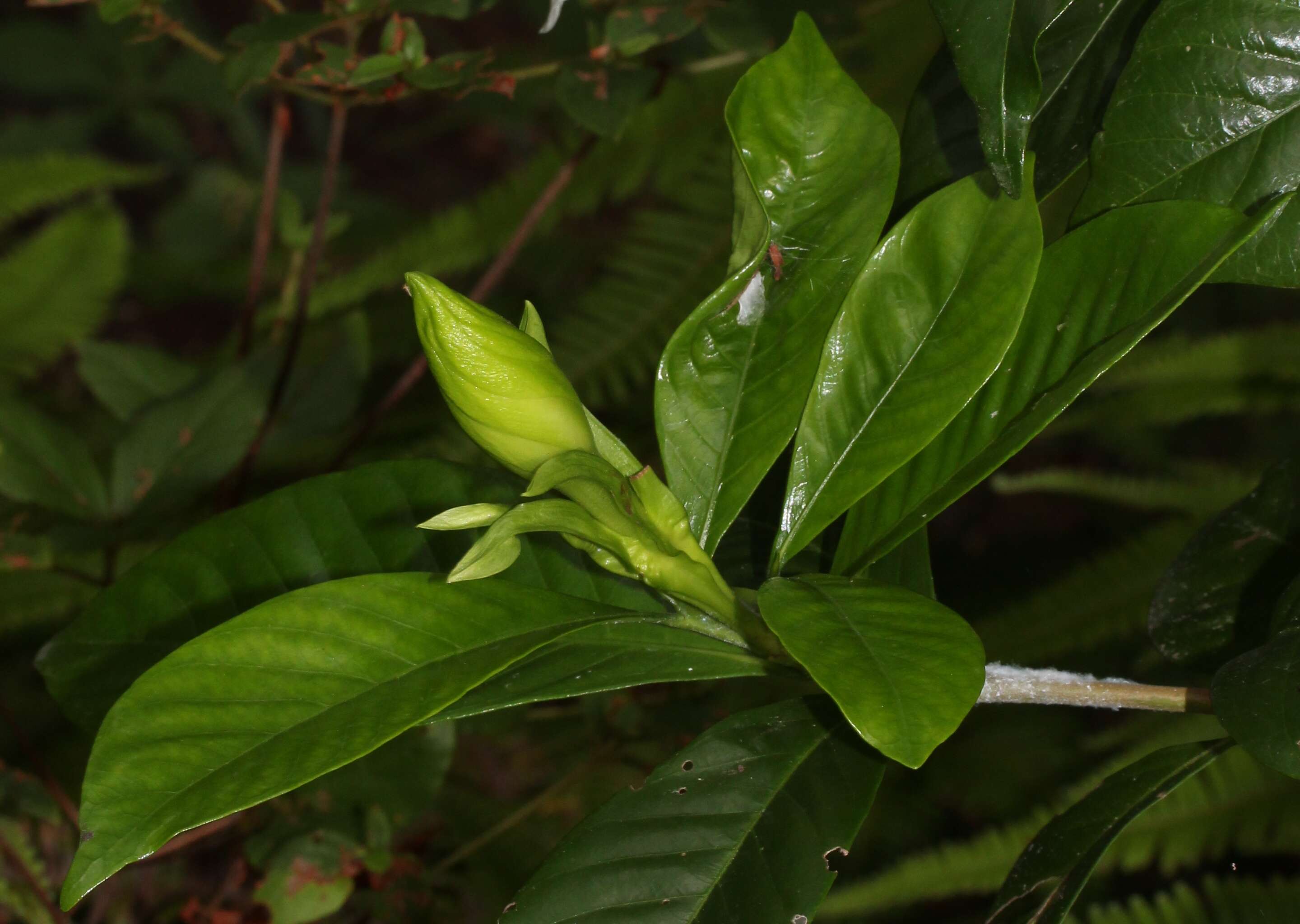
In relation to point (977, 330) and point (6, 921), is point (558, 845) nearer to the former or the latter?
point (977, 330)

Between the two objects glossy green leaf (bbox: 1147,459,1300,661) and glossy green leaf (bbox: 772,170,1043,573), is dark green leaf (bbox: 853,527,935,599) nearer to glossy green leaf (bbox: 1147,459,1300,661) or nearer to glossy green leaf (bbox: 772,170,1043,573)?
glossy green leaf (bbox: 772,170,1043,573)

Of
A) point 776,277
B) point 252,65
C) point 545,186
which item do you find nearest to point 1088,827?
point 776,277

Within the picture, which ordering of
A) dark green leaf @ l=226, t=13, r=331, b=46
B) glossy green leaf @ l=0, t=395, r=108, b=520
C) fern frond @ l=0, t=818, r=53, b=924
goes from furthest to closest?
1. glossy green leaf @ l=0, t=395, r=108, b=520
2. fern frond @ l=0, t=818, r=53, b=924
3. dark green leaf @ l=226, t=13, r=331, b=46

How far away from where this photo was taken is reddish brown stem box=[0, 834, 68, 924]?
82 cm

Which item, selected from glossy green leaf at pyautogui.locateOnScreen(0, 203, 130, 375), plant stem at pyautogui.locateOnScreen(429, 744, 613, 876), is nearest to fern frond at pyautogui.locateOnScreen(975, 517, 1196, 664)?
plant stem at pyautogui.locateOnScreen(429, 744, 613, 876)

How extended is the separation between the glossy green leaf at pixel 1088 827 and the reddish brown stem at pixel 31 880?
2.32ft

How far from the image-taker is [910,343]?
0.50 meters

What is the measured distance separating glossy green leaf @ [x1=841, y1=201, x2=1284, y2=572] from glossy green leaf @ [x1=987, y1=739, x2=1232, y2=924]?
6.0 inches

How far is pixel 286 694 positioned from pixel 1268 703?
0.39 meters

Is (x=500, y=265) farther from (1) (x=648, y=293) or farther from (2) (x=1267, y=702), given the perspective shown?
(2) (x=1267, y=702)

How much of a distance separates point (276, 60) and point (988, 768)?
4.21 feet

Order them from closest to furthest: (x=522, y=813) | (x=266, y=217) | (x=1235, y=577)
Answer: (x=1235, y=577), (x=522, y=813), (x=266, y=217)

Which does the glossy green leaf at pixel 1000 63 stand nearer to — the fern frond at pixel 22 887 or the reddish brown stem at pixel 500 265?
the reddish brown stem at pixel 500 265

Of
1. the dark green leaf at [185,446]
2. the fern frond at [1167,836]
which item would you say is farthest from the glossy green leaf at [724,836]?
the fern frond at [1167,836]
